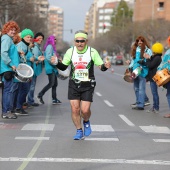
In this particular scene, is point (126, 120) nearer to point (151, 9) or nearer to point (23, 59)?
point (23, 59)

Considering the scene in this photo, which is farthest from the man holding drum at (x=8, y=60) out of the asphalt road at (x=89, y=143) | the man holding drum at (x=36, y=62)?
the man holding drum at (x=36, y=62)

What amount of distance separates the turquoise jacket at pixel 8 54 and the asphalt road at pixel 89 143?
121cm

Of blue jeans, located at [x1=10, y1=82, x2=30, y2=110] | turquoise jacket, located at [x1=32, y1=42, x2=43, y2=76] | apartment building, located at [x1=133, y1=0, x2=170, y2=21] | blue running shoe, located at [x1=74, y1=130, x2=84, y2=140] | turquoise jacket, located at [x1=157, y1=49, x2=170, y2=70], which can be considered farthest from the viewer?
apartment building, located at [x1=133, y1=0, x2=170, y2=21]

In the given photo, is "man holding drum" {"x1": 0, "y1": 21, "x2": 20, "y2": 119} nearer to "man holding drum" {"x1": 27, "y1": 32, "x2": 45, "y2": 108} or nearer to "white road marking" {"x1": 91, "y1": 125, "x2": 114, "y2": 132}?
"white road marking" {"x1": 91, "y1": 125, "x2": 114, "y2": 132}

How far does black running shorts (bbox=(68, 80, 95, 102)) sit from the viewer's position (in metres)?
9.28

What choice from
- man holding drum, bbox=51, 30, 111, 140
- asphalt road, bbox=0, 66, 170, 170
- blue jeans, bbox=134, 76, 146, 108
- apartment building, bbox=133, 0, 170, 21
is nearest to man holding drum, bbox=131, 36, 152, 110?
blue jeans, bbox=134, 76, 146, 108

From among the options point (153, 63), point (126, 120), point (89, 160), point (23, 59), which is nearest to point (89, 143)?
point (89, 160)

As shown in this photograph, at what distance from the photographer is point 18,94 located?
13453 mm

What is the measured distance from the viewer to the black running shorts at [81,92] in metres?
9.28

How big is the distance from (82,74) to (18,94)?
452 centimetres

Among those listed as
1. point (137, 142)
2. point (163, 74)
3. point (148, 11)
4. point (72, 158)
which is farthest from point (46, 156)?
point (148, 11)

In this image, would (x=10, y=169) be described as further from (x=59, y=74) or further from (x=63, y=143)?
(x=59, y=74)

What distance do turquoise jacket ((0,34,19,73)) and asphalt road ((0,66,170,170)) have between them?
1205mm

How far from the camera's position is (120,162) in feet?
24.7
